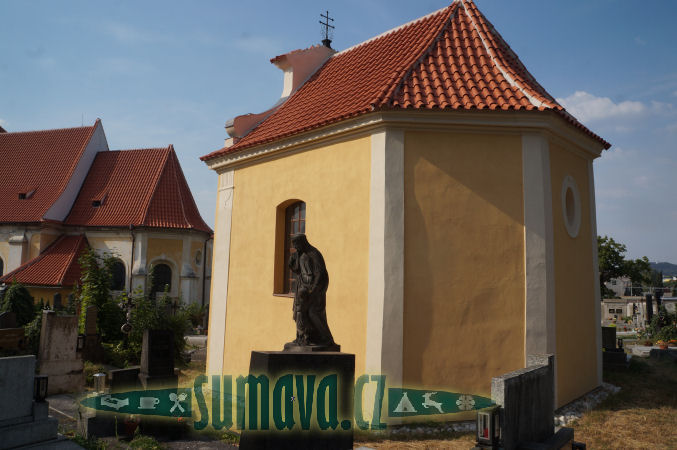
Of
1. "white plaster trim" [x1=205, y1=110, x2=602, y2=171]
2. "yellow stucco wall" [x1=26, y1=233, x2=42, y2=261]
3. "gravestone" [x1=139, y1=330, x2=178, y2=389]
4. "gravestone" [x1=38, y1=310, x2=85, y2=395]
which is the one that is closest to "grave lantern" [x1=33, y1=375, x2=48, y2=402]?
"gravestone" [x1=139, y1=330, x2=178, y2=389]

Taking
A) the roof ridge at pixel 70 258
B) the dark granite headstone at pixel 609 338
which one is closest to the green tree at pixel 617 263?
the dark granite headstone at pixel 609 338

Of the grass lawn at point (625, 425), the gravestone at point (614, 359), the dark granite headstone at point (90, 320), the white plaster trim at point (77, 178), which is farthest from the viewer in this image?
the white plaster trim at point (77, 178)

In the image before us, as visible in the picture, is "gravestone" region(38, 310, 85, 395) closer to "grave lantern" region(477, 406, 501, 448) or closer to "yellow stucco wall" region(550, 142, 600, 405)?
"grave lantern" region(477, 406, 501, 448)

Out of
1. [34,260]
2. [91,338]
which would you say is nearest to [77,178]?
[34,260]

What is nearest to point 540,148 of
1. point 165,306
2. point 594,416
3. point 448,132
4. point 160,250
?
point 448,132

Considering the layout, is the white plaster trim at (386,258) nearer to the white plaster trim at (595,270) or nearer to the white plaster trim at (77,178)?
the white plaster trim at (595,270)

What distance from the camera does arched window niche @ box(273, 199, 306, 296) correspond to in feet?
34.1

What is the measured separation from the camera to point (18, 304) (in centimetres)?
1541

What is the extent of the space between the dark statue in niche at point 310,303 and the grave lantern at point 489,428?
2529mm

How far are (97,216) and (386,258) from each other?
70.6 ft

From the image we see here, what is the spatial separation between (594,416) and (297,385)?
5478 mm

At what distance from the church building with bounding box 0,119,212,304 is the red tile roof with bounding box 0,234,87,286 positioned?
0.04 meters

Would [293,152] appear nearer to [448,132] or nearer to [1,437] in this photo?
[448,132]

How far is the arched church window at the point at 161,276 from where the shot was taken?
82.5 ft
